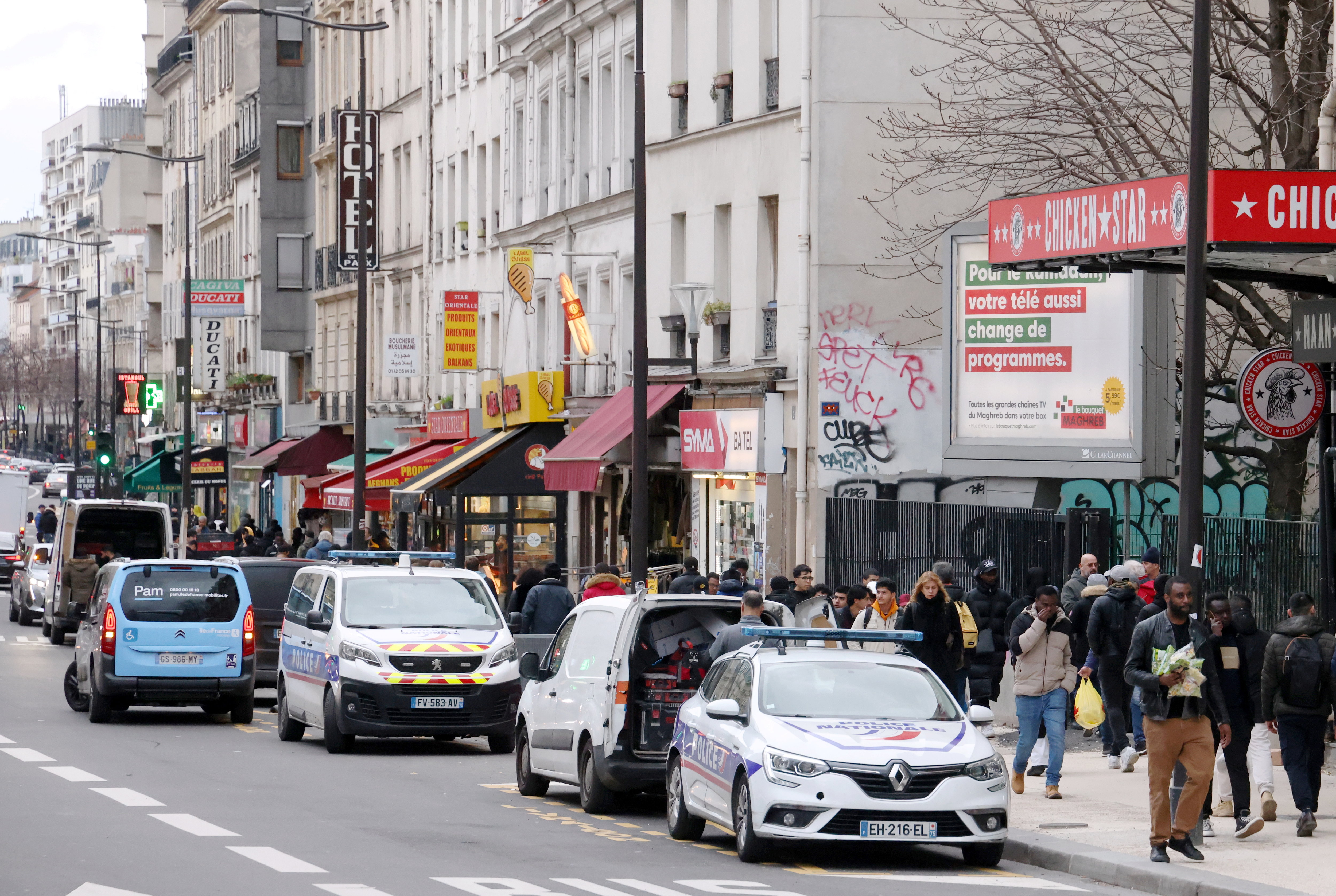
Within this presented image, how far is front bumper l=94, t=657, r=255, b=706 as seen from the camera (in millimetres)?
24125

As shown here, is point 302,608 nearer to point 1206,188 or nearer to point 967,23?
point 1206,188

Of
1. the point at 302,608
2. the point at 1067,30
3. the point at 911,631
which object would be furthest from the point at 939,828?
the point at 1067,30

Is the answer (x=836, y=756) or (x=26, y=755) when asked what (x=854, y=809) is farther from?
(x=26, y=755)

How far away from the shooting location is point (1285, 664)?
15.1m

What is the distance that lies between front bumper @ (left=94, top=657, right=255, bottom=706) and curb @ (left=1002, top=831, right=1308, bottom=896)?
1173cm

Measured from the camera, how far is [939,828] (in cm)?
1363

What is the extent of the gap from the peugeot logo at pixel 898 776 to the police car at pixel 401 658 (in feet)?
25.0

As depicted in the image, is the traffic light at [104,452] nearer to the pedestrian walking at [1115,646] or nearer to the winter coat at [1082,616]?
the winter coat at [1082,616]

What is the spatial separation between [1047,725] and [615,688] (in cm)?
342

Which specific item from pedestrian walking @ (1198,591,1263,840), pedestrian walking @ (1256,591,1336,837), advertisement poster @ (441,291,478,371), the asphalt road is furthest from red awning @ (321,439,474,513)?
pedestrian walking @ (1256,591,1336,837)

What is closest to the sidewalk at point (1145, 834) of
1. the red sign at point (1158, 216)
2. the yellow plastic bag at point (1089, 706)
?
the yellow plastic bag at point (1089, 706)

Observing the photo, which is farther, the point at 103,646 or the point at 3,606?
the point at 3,606

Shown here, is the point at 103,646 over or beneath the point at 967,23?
beneath

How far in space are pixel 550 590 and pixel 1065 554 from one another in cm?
599
